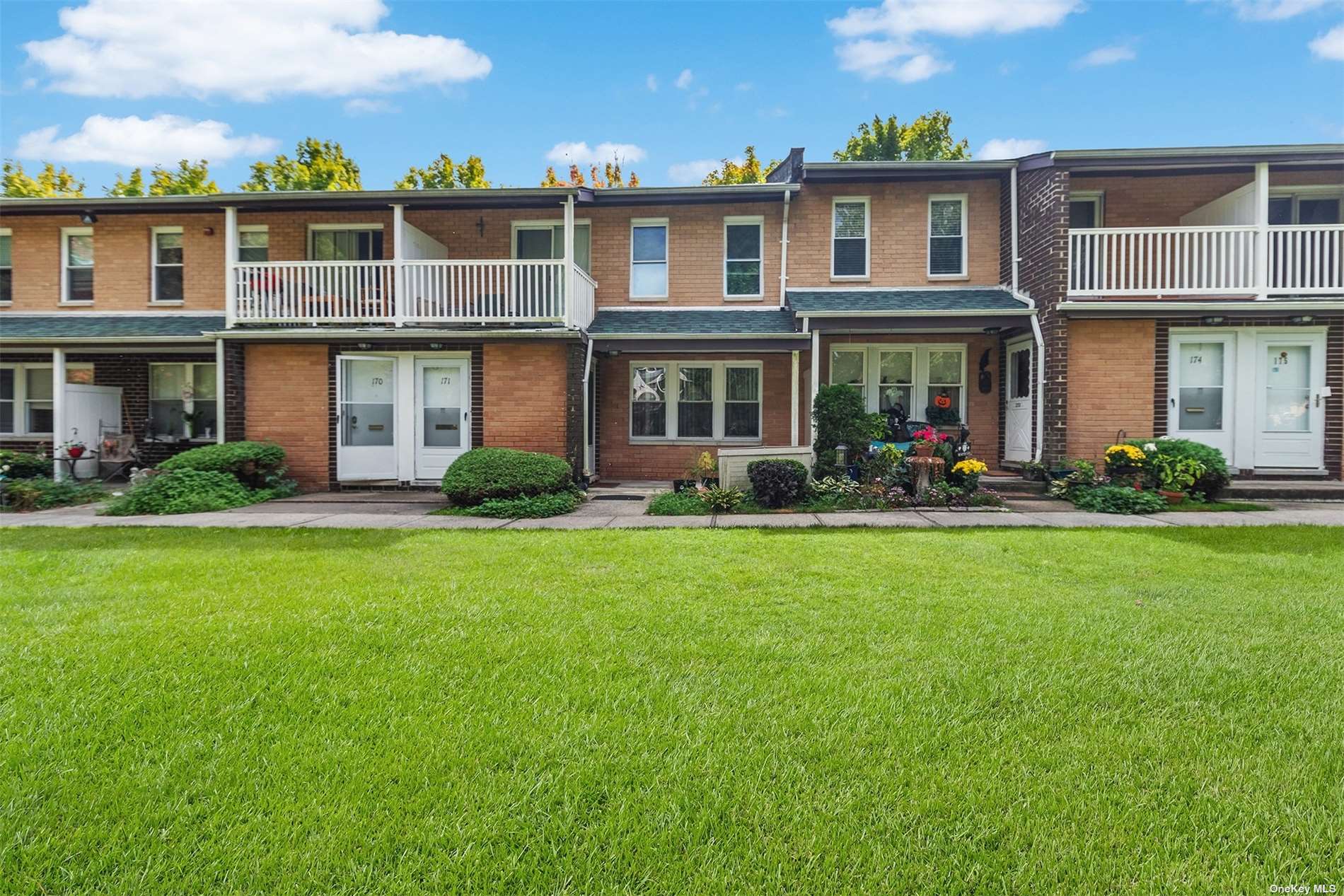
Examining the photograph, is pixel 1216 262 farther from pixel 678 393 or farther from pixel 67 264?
pixel 67 264

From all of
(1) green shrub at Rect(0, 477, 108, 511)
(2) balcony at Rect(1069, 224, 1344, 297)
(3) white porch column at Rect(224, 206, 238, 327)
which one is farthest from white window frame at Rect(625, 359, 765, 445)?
(1) green shrub at Rect(0, 477, 108, 511)

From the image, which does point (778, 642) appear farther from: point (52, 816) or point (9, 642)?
point (9, 642)

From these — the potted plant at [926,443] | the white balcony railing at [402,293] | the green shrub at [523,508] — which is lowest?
the green shrub at [523,508]

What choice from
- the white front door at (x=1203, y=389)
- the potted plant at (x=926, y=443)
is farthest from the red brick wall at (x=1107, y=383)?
the potted plant at (x=926, y=443)

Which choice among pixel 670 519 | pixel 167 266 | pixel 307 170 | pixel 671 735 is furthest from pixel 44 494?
pixel 307 170

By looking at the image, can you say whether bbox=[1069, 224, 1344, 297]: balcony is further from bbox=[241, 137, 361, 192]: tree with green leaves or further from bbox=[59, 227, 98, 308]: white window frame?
bbox=[241, 137, 361, 192]: tree with green leaves

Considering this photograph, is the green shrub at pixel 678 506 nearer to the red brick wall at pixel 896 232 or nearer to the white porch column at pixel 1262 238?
the red brick wall at pixel 896 232

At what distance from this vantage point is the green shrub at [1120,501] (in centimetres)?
933

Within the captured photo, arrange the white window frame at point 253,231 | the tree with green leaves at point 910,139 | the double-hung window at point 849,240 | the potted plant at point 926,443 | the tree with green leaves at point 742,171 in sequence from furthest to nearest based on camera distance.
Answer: the tree with green leaves at point 910,139 → the tree with green leaves at point 742,171 → the white window frame at point 253,231 → the double-hung window at point 849,240 → the potted plant at point 926,443

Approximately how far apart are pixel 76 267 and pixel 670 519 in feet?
51.6

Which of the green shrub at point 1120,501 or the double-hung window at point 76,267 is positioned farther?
the double-hung window at point 76,267

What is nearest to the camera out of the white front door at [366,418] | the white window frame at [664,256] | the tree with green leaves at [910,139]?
the white front door at [366,418]

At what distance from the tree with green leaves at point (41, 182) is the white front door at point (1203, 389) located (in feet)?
Result: 104

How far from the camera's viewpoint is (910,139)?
2475cm
